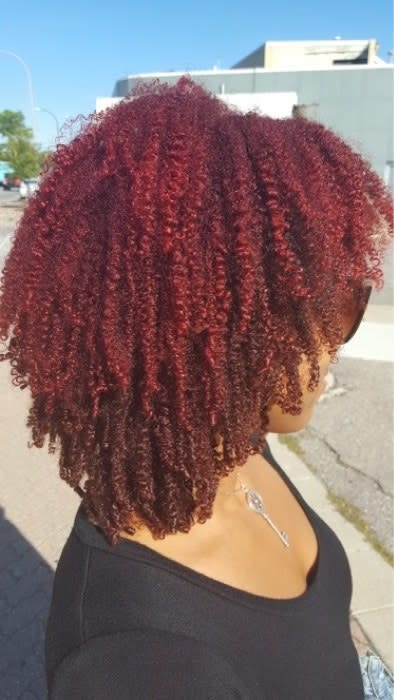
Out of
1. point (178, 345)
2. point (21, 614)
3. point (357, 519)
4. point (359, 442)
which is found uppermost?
point (178, 345)

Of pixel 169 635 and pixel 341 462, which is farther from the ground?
pixel 169 635

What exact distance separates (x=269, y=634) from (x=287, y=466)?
9.59 ft

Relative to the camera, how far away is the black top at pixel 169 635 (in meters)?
0.85

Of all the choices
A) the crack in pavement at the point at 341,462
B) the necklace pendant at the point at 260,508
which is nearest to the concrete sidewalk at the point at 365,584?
the crack in pavement at the point at 341,462

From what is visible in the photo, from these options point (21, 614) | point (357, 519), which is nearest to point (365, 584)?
point (357, 519)

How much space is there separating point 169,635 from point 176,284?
0.53 meters

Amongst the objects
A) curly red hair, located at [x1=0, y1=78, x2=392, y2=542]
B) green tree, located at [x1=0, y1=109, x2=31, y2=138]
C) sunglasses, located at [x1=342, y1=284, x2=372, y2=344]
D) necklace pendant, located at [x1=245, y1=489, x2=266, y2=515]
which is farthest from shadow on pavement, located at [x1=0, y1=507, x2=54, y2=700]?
green tree, located at [x1=0, y1=109, x2=31, y2=138]

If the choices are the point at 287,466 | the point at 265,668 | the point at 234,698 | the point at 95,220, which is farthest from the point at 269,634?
the point at 287,466

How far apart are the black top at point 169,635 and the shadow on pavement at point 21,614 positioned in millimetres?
1460

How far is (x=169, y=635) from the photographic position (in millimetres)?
891

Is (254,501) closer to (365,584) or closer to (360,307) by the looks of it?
(360,307)

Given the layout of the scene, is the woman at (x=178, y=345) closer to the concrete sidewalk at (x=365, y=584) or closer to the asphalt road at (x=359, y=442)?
the concrete sidewalk at (x=365, y=584)

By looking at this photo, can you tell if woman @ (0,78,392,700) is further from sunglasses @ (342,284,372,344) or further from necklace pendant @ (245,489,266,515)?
necklace pendant @ (245,489,266,515)

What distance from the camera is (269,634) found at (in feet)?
3.40
